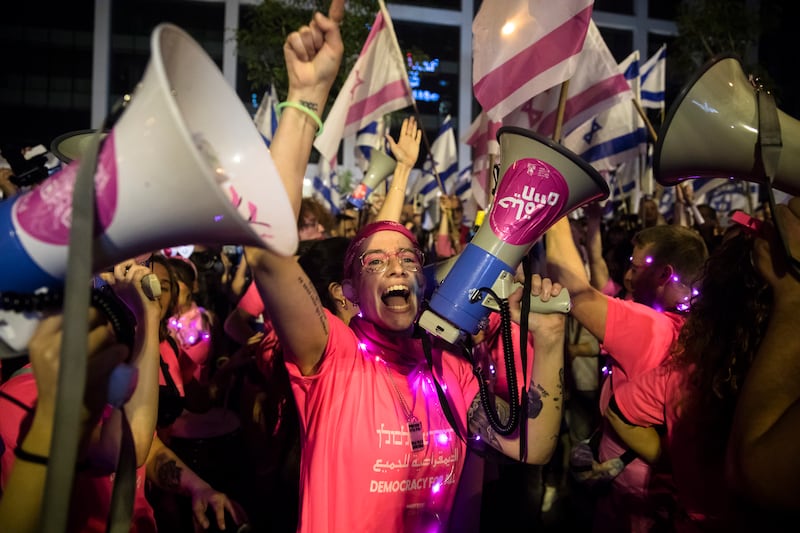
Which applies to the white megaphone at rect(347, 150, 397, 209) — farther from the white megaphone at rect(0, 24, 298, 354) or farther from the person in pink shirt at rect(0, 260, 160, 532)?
the white megaphone at rect(0, 24, 298, 354)

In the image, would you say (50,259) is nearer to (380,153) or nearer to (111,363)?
(111,363)

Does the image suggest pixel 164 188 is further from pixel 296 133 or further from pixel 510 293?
pixel 510 293

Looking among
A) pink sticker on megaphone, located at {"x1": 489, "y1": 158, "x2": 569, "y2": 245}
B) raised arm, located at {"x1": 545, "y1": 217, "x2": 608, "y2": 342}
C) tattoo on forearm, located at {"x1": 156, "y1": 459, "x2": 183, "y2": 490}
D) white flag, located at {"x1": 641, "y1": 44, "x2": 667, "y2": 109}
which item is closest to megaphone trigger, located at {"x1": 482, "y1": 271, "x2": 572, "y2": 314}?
pink sticker on megaphone, located at {"x1": 489, "y1": 158, "x2": 569, "y2": 245}

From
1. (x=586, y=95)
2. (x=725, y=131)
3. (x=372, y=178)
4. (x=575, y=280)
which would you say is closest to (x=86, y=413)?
(x=725, y=131)

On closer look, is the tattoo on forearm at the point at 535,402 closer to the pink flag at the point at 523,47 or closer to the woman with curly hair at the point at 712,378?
the woman with curly hair at the point at 712,378

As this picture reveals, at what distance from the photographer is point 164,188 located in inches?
38.1

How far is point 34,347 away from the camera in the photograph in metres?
1.09

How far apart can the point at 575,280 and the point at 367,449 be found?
1.05 metres

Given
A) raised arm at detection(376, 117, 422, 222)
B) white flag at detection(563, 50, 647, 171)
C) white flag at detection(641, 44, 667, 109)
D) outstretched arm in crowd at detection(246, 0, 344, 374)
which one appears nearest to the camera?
outstretched arm in crowd at detection(246, 0, 344, 374)

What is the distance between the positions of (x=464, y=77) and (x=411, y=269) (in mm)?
24734

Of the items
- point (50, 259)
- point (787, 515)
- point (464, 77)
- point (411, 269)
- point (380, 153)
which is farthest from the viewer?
point (464, 77)

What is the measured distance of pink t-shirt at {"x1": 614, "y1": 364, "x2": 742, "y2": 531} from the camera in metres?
1.75

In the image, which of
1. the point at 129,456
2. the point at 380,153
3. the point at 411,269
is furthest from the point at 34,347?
the point at 380,153

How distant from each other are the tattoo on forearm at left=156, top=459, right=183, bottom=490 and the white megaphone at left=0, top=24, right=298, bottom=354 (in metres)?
1.59
